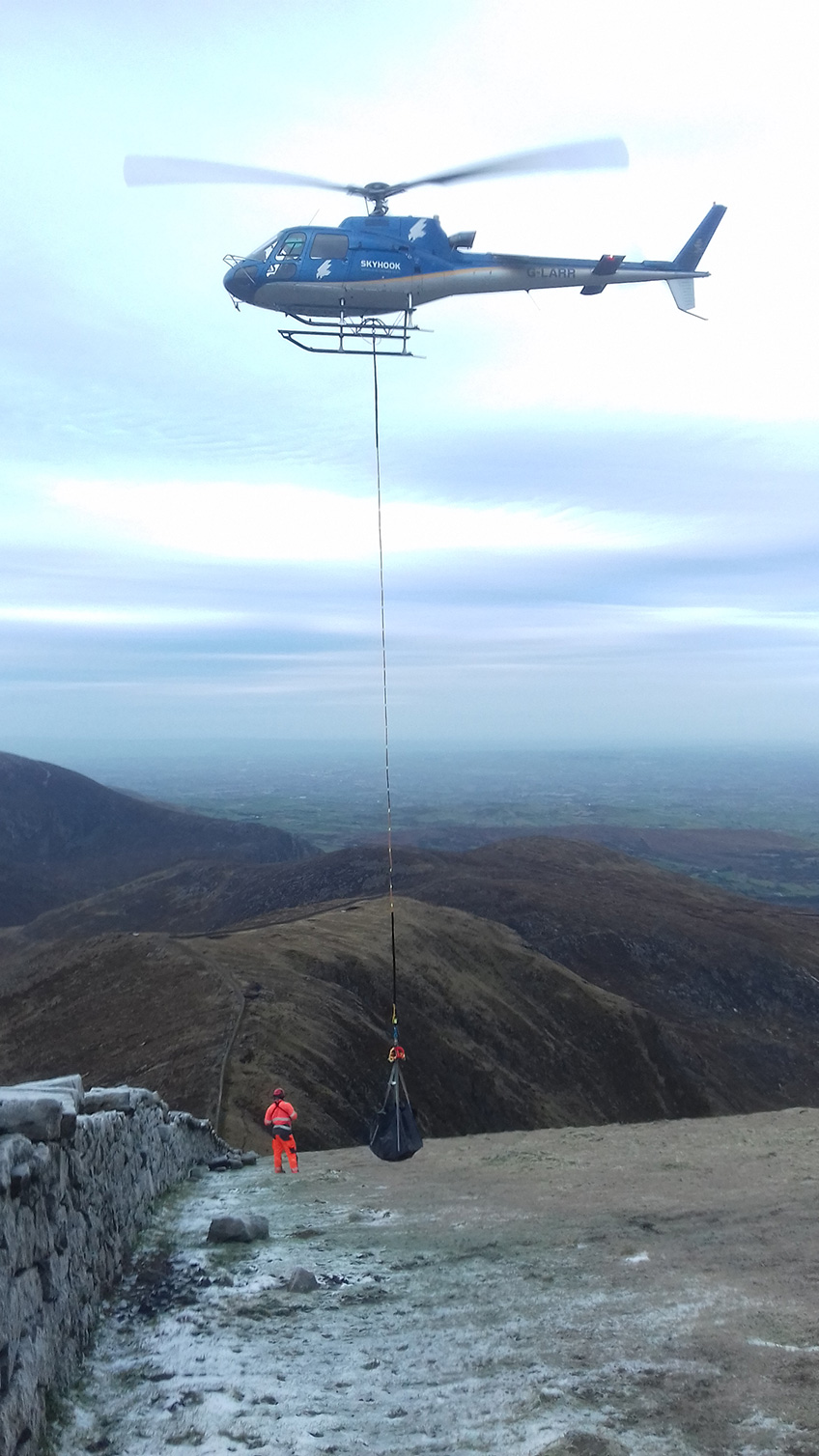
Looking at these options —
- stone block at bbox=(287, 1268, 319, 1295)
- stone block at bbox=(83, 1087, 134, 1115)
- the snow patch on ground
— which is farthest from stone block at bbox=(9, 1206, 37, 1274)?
stone block at bbox=(83, 1087, 134, 1115)

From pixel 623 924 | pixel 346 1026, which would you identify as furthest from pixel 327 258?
pixel 623 924

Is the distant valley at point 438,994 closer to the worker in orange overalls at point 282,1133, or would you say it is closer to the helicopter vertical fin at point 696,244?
the worker in orange overalls at point 282,1133

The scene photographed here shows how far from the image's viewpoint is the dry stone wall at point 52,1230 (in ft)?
16.4

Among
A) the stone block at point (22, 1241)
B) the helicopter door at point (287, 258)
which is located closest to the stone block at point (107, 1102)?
the stone block at point (22, 1241)

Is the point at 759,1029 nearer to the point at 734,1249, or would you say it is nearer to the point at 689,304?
the point at 689,304

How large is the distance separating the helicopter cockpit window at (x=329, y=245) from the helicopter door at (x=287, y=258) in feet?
0.92

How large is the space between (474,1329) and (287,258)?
2032 centimetres

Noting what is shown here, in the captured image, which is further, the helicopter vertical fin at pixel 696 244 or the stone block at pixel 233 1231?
the helicopter vertical fin at pixel 696 244

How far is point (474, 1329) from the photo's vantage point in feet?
22.7

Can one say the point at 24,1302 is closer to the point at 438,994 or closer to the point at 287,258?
the point at 287,258

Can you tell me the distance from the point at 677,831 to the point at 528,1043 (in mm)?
154406

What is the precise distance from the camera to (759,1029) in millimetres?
51438

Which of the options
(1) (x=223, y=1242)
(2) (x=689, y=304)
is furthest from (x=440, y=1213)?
(2) (x=689, y=304)

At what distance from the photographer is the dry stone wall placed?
4.99 metres
